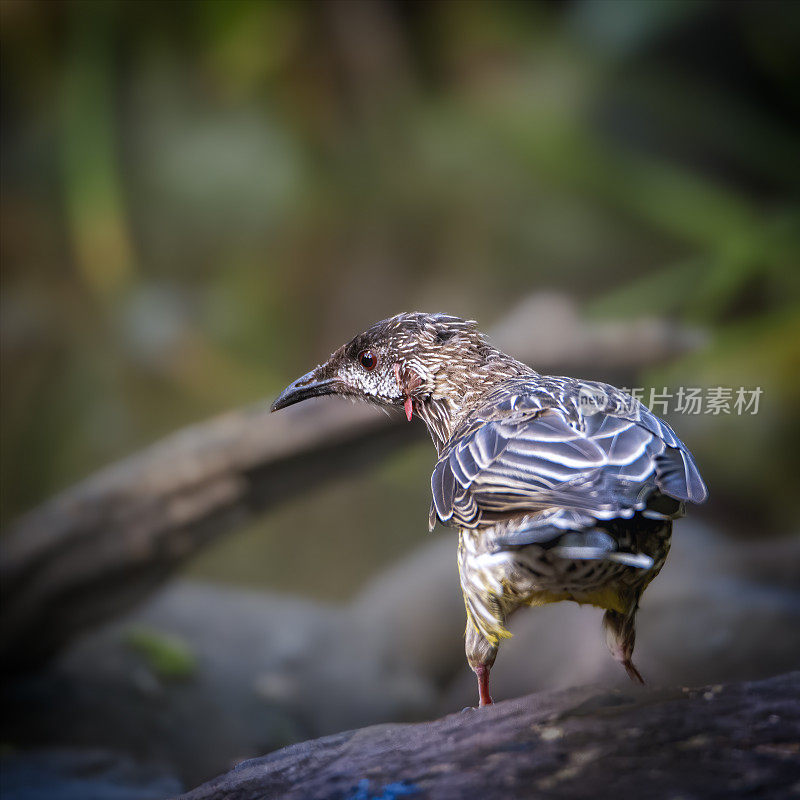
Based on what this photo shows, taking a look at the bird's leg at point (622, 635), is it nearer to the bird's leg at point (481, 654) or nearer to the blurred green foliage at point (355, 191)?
the bird's leg at point (481, 654)

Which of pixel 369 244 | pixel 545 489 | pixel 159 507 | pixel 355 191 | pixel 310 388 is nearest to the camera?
pixel 545 489

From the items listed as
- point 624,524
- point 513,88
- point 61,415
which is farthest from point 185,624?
point 513,88

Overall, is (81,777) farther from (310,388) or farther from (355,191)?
(355,191)

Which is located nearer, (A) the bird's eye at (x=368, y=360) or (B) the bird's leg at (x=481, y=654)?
(B) the bird's leg at (x=481, y=654)

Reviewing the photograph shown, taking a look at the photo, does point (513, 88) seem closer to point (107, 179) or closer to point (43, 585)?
point (107, 179)

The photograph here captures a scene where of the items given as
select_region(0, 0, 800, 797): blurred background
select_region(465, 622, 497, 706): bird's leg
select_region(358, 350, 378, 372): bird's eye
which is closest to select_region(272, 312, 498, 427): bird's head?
select_region(358, 350, 378, 372): bird's eye

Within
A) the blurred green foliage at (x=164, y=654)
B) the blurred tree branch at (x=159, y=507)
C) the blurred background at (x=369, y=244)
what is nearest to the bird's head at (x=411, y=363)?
the blurred tree branch at (x=159, y=507)

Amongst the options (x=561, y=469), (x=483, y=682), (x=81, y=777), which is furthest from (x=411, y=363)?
(x=81, y=777)
